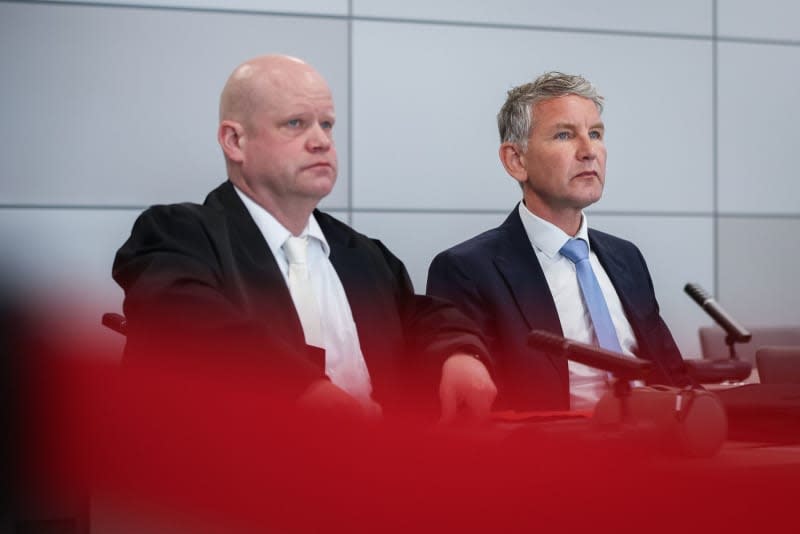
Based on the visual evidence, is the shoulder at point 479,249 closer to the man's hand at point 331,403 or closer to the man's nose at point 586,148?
the man's nose at point 586,148

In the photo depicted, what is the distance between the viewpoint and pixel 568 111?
2.37 m

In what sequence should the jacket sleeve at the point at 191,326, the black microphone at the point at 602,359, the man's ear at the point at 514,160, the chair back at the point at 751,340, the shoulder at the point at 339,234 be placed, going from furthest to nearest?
the chair back at the point at 751,340 → the man's ear at the point at 514,160 → the shoulder at the point at 339,234 → the jacket sleeve at the point at 191,326 → the black microphone at the point at 602,359

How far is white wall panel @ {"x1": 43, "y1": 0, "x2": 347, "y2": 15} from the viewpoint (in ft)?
10.7

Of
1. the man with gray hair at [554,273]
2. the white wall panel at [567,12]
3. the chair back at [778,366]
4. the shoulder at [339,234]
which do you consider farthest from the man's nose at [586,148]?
the white wall panel at [567,12]

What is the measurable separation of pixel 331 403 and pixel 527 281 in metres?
1.03

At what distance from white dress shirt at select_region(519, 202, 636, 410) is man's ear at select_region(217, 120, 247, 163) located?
804 millimetres

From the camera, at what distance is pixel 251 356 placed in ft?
4.60

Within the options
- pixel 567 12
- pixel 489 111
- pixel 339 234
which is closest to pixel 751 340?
pixel 489 111

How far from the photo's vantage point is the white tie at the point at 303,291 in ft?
5.52

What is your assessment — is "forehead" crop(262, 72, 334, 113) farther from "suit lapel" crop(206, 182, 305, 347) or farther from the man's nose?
the man's nose

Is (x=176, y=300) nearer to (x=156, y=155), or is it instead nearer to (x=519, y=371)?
(x=519, y=371)

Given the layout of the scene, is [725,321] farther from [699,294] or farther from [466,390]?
[466,390]

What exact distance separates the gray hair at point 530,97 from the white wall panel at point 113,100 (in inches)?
44.5

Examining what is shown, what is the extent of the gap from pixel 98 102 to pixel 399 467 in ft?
7.83
